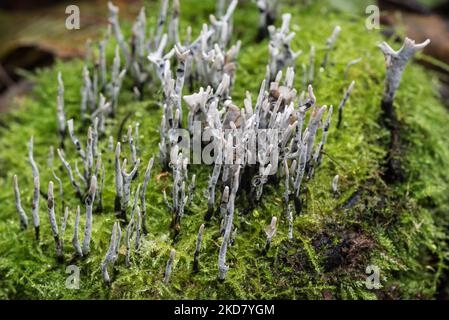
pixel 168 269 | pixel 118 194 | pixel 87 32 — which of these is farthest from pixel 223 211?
pixel 87 32

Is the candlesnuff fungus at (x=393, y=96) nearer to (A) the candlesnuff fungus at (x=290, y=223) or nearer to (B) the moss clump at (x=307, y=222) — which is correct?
(B) the moss clump at (x=307, y=222)

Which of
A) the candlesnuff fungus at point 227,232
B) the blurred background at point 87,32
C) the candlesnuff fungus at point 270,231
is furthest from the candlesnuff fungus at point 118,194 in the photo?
the blurred background at point 87,32

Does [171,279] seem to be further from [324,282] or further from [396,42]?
[396,42]

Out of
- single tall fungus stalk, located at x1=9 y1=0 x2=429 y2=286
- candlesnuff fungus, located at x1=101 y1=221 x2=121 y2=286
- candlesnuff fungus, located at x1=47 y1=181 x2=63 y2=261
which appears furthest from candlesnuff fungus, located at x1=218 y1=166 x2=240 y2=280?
candlesnuff fungus, located at x1=47 y1=181 x2=63 y2=261

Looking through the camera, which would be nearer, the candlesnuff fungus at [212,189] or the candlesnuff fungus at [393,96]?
the candlesnuff fungus at [212,189]

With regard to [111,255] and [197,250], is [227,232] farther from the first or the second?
[111,255]

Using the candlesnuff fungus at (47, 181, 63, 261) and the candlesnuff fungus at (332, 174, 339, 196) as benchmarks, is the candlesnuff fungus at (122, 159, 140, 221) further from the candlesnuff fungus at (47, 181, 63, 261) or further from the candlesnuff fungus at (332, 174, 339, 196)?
the candlesnuff fungus at (332, 174, 339, 196)
